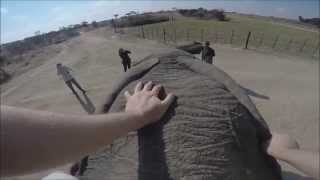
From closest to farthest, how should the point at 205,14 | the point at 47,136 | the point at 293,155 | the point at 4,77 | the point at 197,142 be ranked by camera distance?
the point at 47,136, the point at 293,155, the point at 197,142, the point at 4,77, the point at 205,14

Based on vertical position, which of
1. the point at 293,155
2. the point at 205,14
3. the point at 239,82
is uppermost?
the point at 293,155

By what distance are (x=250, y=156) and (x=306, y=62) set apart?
97.4ft

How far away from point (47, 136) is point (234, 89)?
2068mm

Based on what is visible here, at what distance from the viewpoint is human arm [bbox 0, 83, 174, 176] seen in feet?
6.70

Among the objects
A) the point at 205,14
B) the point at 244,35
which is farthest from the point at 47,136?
the point at 205,14

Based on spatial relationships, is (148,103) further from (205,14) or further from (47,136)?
(205,14)

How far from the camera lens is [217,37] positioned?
1817 inches

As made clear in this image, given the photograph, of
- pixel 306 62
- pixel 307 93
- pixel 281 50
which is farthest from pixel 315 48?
pixel 307 93

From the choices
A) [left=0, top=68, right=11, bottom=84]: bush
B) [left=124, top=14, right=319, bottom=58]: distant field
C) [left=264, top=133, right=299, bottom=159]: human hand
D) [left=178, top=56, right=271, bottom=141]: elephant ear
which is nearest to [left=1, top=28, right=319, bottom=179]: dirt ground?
[left=0, top=68, right=11, bottom=84]: bush

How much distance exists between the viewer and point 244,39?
44.9 meters

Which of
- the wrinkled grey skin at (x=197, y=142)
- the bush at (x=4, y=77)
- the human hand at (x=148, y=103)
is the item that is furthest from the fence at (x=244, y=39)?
the human hand at (x=148, y=103)

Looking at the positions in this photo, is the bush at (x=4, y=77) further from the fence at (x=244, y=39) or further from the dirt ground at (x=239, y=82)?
the fence at (x=244, y=39)

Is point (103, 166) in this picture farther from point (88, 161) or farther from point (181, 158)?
point (181, 158)

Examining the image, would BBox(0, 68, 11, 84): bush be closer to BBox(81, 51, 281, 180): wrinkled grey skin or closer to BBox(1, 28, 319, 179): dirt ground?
BBox(1, 28, 319, 179): dirt ground
